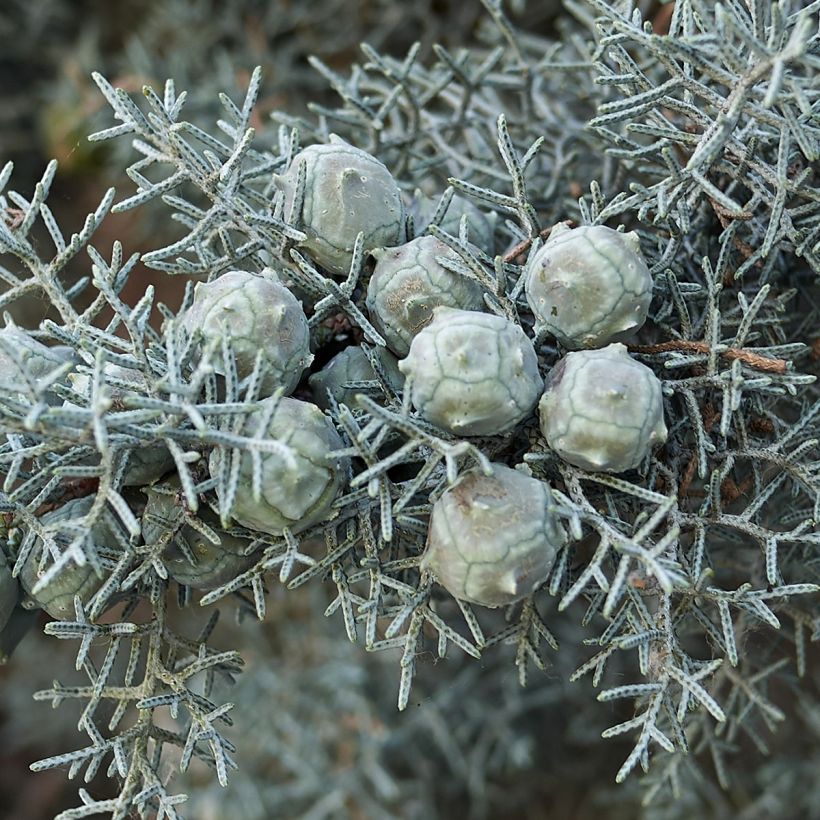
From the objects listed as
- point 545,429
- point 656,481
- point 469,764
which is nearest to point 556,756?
point 469,764

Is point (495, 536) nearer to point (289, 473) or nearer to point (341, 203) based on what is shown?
point (289, 473)

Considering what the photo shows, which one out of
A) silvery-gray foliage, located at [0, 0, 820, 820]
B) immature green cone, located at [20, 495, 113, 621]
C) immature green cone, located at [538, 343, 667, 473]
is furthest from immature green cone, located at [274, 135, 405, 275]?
immature green cone, located at [20, 495, 113, 621]

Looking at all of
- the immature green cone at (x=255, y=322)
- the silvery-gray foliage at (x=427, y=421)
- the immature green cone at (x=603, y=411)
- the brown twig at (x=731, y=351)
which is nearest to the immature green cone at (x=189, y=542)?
the silvery-gray foliage at (x=427, y=421)

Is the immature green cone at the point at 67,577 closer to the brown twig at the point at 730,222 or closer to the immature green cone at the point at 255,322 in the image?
the immature green cone at the point at 255,322

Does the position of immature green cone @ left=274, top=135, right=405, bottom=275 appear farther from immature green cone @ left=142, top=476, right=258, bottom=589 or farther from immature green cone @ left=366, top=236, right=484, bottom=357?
immature green cone @ left=142, top=476, right=258, bottom=589

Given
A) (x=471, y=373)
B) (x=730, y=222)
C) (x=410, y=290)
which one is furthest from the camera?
(x=730, y=222)

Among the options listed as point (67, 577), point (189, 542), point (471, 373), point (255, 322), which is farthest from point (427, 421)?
point (67, 577)
